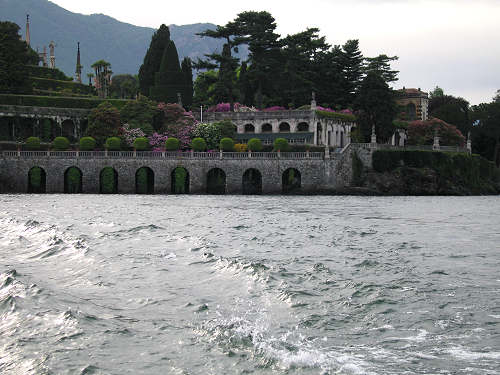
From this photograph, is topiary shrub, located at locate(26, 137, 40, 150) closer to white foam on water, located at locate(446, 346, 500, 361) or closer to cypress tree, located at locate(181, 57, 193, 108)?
cypress tree, located at locate(181, 57, 193, 108)

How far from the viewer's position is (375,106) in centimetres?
9231

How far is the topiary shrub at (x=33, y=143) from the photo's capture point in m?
85.2

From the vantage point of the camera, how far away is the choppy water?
15.3 metres

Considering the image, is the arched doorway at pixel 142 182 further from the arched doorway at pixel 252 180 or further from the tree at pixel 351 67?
the tree at pixel 351 67

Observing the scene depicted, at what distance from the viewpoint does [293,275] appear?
24.5 metres

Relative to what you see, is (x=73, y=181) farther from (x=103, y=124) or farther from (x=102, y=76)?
(x=102, y=76)

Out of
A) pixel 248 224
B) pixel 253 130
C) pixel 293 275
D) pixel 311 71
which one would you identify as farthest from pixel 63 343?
pixel 311 71

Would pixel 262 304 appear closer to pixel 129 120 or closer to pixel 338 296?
pixel 338 296

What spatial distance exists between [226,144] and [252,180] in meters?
5.86

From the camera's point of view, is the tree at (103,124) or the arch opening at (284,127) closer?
the tree at (103,124)

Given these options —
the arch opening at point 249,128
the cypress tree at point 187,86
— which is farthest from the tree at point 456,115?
the cypress tree at point 187,86

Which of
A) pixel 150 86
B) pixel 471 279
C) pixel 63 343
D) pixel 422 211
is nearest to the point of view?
→ pixel 63 343

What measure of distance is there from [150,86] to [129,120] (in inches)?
801

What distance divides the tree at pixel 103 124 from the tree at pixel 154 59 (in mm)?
22110
